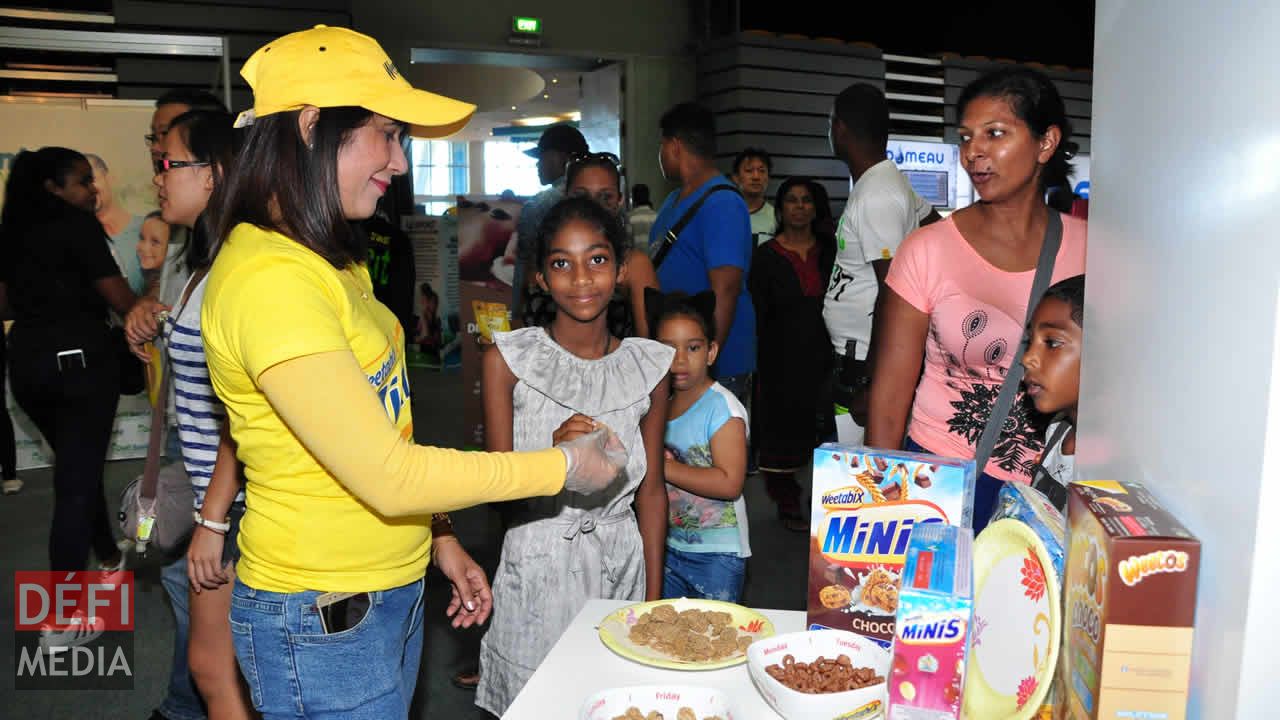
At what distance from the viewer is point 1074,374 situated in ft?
4.96

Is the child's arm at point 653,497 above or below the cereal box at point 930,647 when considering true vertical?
below

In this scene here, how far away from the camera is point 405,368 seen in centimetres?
147

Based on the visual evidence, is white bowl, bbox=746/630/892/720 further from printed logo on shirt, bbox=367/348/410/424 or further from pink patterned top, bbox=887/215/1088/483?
pink patterned top, bbox=887/215/1088/483

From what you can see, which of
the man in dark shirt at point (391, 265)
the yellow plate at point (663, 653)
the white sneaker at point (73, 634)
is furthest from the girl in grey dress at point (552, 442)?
the man in dark shirt at point (391, 265)

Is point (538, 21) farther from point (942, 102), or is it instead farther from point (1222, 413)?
point (1222, 413)

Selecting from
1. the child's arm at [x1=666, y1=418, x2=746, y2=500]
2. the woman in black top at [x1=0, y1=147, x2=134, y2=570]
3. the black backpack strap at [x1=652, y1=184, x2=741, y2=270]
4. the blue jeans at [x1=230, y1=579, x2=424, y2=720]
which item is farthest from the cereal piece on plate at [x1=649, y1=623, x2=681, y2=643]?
the woman in black top at [x1=0, y1=147, x2=134, y2=570]

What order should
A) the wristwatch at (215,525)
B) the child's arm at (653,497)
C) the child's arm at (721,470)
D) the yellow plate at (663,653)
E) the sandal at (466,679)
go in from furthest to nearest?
1. the sandal at (466,679)
2. the child's arm at (721,470)
3. the child's arm at (653,497)
4. the wristwatch at (215,525)
5. the yellow plate at (663,653)

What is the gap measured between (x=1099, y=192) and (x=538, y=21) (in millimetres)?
9062

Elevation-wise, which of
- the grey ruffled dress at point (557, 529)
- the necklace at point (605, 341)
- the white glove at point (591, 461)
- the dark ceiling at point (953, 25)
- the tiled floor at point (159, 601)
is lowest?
the tiled floor at point (159, 601)

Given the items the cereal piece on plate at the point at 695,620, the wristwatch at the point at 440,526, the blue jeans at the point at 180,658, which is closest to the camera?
the cereal piece on plate at the point at 695,620

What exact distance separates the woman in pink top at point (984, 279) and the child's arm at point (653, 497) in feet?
1.72

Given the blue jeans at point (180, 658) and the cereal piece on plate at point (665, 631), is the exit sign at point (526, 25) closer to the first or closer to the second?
the blue jeans at point (180, 658)

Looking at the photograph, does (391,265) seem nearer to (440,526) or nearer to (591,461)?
(440,526)

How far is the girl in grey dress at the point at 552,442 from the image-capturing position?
212cm
